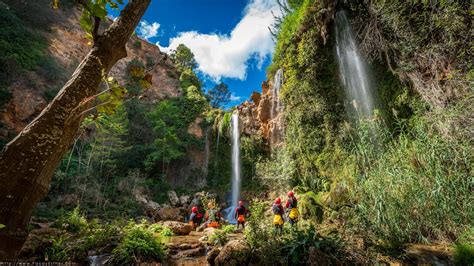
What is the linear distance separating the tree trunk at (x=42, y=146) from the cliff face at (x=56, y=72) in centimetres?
951

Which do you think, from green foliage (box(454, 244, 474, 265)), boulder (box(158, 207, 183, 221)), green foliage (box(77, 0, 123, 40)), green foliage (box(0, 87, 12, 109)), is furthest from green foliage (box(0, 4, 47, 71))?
green foliage (box(454, 244, 474, 265))

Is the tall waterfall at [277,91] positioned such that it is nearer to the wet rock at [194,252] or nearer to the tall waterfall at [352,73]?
the tall waterfall at [352,73]

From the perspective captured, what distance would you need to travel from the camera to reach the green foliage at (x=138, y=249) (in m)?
5.93

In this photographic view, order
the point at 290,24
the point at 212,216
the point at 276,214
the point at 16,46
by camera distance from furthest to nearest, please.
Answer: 1. the point at 16,46
2. the point at 290,24
3. the point at 212,216
4. the point at 276,214

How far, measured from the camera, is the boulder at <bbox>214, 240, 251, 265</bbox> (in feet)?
17.2

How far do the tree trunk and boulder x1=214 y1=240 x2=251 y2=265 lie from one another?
4.63 metres

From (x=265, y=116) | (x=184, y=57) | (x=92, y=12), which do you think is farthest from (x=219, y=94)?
(x=92, y=12)

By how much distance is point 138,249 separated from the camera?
20.1ft

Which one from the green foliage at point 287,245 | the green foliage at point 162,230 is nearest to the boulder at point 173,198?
the green foliage at point 162,230

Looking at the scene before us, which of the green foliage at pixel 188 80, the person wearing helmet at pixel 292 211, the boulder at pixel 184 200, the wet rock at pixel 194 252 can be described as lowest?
the wet rock at pixel 194 252

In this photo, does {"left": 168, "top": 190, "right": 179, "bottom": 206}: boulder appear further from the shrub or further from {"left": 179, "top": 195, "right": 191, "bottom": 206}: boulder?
the shrub

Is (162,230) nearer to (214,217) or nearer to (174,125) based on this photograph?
(214,217)

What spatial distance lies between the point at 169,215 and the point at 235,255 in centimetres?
988

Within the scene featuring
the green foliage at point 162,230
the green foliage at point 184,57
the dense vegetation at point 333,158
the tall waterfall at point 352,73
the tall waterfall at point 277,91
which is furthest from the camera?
the green foliage at point 184,57
